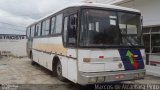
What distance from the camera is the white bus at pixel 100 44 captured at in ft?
25.1

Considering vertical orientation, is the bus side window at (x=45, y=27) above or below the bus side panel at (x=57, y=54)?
above

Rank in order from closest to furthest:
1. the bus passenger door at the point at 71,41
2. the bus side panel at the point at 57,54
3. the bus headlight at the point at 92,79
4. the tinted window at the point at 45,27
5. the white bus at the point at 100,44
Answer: the bus headlight at the point at 92,79 < the white bus at the point at 100,44 < the bus passenger door at the point at 71,41 < the bus side panel at the point at 57,54 < the tinted window at the point at 45,27

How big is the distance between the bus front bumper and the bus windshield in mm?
964

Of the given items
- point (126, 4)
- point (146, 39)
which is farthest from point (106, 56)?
point (126, 4)

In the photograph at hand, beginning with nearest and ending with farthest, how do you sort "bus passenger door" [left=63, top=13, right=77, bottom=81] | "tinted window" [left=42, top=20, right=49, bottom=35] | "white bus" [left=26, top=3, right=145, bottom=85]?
"white bus" [left=26, top=3, right=145, bottom=85]
"bus passenger door" [left=63, top=13, right=77, bottom=81]
"tinted window" [left=42, top=20, right=49, bottom=35]

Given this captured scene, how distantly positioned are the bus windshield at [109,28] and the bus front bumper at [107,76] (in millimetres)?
964

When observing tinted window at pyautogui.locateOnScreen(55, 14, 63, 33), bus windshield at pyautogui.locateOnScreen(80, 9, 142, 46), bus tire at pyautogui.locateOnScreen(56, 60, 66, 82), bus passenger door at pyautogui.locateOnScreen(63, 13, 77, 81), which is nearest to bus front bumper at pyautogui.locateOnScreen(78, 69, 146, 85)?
bus passenger door at pyautogui.locateOnScreen(63, 13, 77, 81)

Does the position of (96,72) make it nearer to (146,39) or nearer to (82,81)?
(82,81)

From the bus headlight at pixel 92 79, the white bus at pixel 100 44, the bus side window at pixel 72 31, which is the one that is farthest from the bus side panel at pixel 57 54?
the bus headlight at pixel 92 79

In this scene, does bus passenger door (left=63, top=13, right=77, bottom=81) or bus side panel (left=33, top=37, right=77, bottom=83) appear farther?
bus side panel (left=33, top=37, right=77, bottom=83)

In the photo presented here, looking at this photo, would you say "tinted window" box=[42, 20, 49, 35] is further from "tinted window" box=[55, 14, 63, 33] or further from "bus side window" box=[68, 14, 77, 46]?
"bus side window" box=[68, 14, 77, 46]

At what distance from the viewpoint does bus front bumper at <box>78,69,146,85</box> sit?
297 inches

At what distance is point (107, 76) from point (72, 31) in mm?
1967

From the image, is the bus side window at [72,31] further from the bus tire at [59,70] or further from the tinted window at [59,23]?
the bus tire at [59,70]
